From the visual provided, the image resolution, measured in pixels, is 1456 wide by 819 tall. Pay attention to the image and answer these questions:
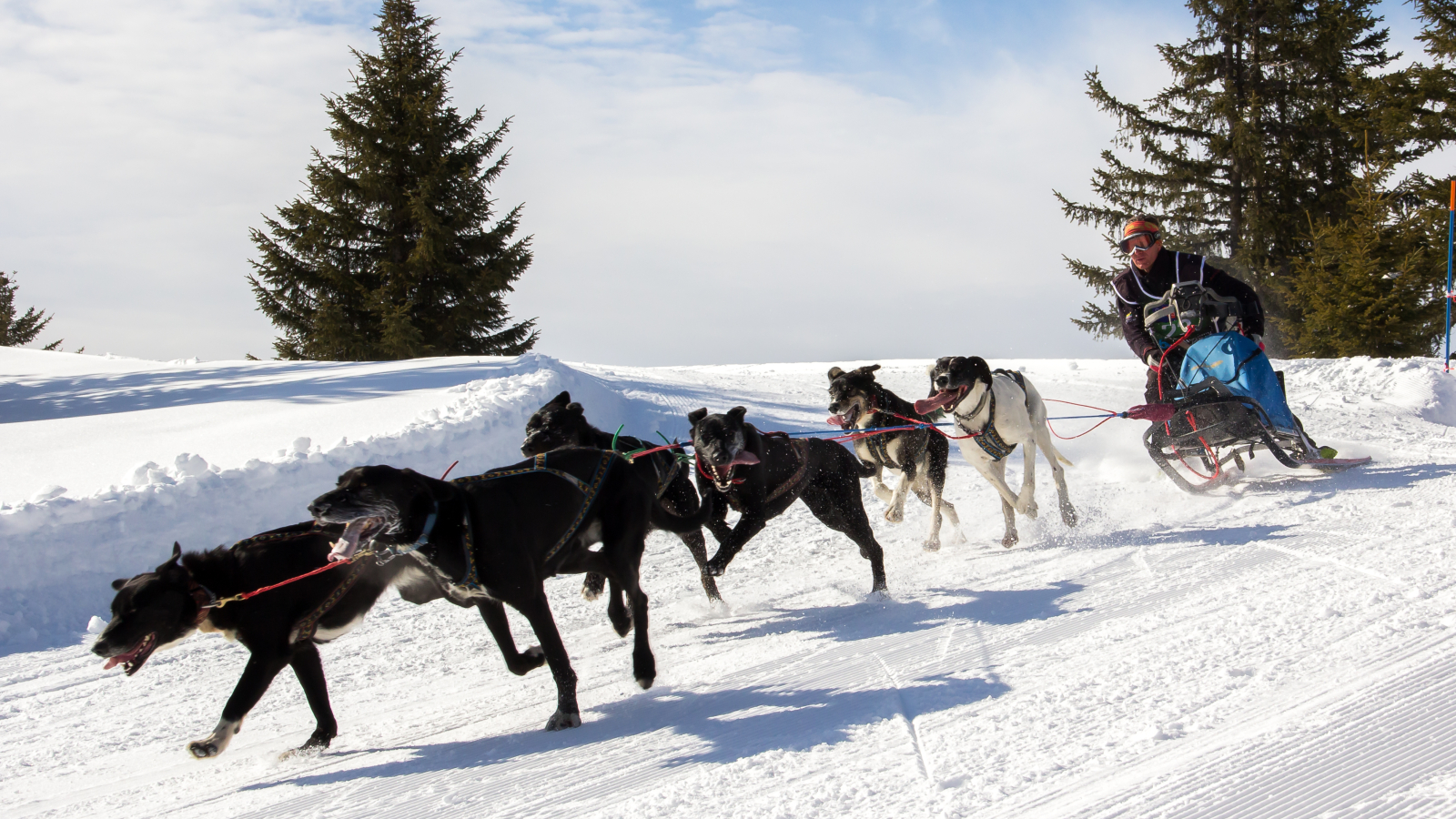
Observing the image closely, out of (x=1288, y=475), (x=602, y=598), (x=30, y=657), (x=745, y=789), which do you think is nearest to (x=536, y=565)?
(x=745, y=789)

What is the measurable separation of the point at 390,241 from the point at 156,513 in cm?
1986

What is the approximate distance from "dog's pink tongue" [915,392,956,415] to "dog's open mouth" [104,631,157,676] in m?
4.59

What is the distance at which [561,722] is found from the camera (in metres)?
3.67

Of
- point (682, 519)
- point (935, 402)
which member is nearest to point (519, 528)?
point (682, 519)

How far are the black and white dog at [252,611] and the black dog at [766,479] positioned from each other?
6.25 ft

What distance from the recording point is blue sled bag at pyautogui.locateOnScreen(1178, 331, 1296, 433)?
6.98m

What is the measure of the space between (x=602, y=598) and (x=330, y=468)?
2729mm

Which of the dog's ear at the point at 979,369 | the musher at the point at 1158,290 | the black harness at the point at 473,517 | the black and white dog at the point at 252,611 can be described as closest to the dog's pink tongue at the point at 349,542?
the black harness at the point at 473,517

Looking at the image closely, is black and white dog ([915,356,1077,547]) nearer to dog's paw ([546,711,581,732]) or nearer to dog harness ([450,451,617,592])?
dog harness ([450,451,617,592])

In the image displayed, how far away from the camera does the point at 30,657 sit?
16.1 ft

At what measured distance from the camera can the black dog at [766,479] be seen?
16.5 feet

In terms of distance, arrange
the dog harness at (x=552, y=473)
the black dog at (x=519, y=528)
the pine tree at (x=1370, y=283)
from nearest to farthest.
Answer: the black dog at (x=519, y=528)
the dog harness at (x=552, y=473)
the pine tree at (x=1370, y=283)

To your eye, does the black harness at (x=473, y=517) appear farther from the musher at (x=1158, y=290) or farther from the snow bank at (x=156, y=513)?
the musher at (x=1158, y=290)

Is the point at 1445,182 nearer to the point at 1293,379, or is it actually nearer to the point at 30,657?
the point at 1293,379
